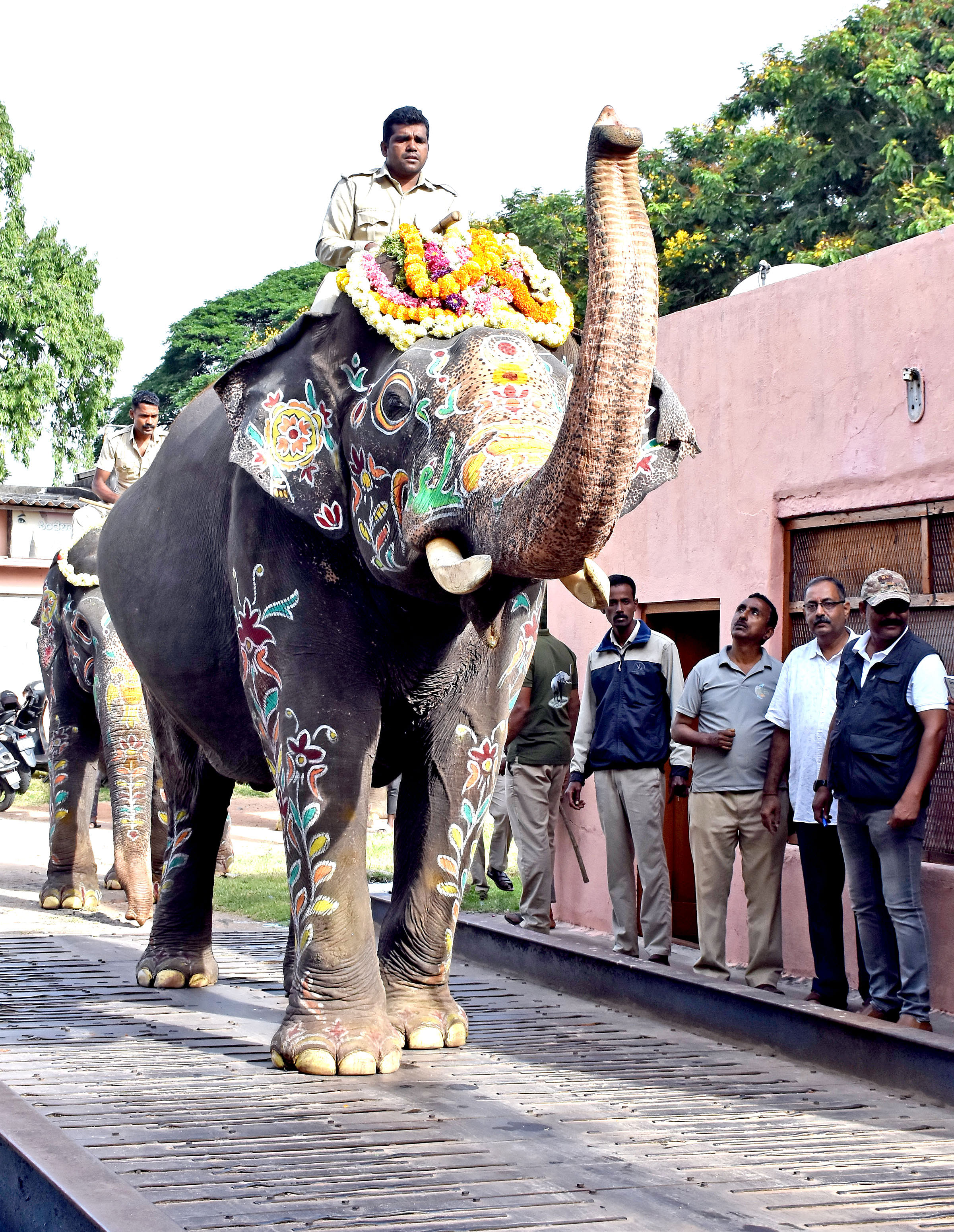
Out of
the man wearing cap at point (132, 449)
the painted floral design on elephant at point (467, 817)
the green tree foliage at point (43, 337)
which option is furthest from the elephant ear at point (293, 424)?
the green tree foliage at point (43, 337)

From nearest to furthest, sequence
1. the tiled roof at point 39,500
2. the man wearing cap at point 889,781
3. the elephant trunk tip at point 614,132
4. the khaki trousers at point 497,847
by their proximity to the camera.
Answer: the elephant trunk tip at point 614,132 → the man wearing cap at point 889,781 → the khaki trousers at point 497,847 → the tiled roof at point 39,500

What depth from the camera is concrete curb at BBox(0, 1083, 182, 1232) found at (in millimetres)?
2549

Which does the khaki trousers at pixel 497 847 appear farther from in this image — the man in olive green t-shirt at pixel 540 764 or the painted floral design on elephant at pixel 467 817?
the painted floral design on elephant at pixel 467 817

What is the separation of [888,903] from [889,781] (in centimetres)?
47

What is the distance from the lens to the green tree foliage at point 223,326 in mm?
38281

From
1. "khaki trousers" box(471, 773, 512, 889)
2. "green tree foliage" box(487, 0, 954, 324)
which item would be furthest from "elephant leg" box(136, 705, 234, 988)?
"green tree foliage" box(487, 0, 954, 324)

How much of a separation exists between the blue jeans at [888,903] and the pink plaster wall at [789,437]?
0.50m

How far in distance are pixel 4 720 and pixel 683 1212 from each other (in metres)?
15.7

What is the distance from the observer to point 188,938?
5715mm

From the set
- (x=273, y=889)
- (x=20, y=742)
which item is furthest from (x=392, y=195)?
(x=20, y=742)

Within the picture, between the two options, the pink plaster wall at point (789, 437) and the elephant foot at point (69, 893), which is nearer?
the pink plaster wall at point (789, 437)

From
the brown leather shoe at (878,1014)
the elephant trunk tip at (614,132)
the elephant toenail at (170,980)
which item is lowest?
the brown leather shoe at (878,1014)

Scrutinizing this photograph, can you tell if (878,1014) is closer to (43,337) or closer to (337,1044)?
(337,1044)

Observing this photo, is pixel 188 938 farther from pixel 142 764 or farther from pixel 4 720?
pixel 4 720
